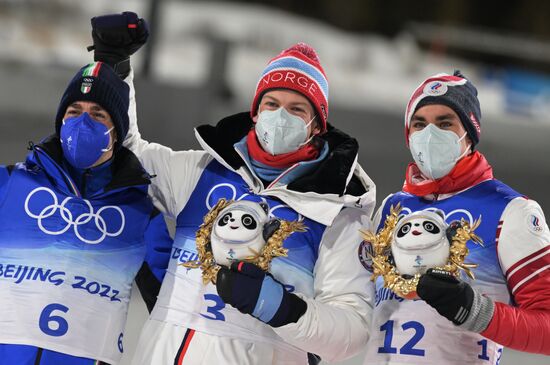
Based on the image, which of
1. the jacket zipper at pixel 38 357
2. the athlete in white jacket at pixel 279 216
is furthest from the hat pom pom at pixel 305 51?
the jacket zipper at pixel 38 357

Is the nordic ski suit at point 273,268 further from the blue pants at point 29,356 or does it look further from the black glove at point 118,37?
the black glove at point 118,37

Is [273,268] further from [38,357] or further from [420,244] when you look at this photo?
[38,357]

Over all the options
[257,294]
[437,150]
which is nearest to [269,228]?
[257,294]

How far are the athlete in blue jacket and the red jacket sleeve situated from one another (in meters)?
1.05

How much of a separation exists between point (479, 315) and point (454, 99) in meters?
0.67

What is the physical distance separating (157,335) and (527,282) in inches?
40.6

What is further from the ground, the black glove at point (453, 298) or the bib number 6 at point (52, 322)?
the black glove at point (453, 298)

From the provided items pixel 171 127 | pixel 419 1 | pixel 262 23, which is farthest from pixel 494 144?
pixel 419 1

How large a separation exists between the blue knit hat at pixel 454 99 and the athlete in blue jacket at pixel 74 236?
842 mm

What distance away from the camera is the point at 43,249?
2734 mm

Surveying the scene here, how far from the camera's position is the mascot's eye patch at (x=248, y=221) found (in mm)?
2455

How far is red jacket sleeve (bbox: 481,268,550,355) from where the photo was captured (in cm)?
252

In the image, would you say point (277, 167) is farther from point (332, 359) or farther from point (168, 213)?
point (332, 359)

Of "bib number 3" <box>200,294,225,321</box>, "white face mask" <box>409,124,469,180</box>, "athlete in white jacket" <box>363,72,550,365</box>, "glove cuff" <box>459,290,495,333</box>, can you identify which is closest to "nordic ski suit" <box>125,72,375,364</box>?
"bib number 3" <box>200,294,225,321</box>
